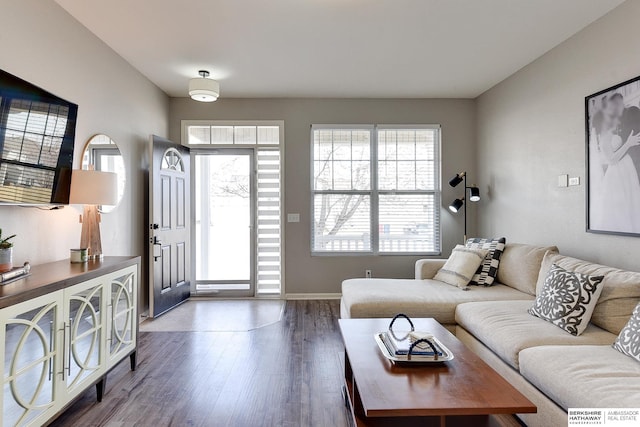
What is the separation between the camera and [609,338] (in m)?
2.06

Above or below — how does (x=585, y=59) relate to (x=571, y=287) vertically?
above

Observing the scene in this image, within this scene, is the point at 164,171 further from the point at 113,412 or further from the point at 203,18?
the point at 113,412

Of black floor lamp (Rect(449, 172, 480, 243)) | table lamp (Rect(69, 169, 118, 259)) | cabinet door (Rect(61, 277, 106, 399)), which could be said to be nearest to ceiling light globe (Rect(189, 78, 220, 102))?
table lamp (Rect(69, 169, 118, 259))

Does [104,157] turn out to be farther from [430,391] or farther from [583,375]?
[583,375]

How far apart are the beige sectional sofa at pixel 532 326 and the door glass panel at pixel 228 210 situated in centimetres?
185

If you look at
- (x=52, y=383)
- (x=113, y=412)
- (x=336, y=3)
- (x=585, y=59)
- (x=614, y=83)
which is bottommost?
(x=113, y=412)

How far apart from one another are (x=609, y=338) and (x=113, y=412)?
299 cm

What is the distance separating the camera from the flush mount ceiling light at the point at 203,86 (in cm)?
378

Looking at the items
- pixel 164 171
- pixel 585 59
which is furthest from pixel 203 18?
pixel 585 59

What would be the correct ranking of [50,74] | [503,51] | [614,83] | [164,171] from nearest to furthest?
1. [50,74]
2. [614,83]
3. [503,51]
4. [164,171]

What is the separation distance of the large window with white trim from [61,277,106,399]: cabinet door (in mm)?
2836

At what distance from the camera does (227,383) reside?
96.5 inches

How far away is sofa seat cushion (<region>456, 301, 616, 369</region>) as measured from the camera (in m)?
2.04

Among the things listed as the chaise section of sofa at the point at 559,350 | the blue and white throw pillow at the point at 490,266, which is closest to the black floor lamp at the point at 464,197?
the blue and white throw pillow at the point at 490,266
